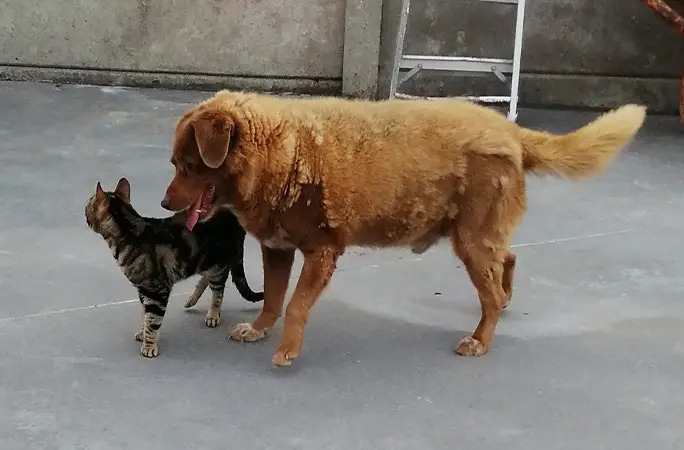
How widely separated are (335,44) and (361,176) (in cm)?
446

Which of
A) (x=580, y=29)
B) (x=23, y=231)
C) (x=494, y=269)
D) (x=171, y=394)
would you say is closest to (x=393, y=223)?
(x=494, y=269)

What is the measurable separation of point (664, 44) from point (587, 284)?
4.09 meters

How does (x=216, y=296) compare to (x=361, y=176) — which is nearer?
(x=361, y=176)

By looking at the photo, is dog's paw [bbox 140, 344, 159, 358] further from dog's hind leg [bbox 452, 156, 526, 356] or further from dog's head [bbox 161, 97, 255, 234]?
dog's hind leg [bbox 452, 156, 526, 356]

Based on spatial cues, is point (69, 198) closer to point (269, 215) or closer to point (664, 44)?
point (269, 215)

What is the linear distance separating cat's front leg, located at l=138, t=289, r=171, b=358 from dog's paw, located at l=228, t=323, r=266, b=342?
0.88 feet

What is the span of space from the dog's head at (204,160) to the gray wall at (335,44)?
173 inches

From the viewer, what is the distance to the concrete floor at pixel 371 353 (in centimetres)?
223

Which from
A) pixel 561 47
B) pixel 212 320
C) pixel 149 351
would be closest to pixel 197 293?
pixel 212 320

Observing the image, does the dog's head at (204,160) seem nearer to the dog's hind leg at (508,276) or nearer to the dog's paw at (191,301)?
the dog's paw at (191,301)

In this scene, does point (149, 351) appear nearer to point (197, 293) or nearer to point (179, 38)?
point (197, 293)

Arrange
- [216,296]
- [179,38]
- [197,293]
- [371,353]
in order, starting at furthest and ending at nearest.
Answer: [179,38] < [197,293] < [216,296] < [371,353]

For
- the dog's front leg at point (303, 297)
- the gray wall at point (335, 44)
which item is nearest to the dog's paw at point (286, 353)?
the dog's front leg at point (303, 297)

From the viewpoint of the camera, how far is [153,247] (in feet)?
A: 8.45
